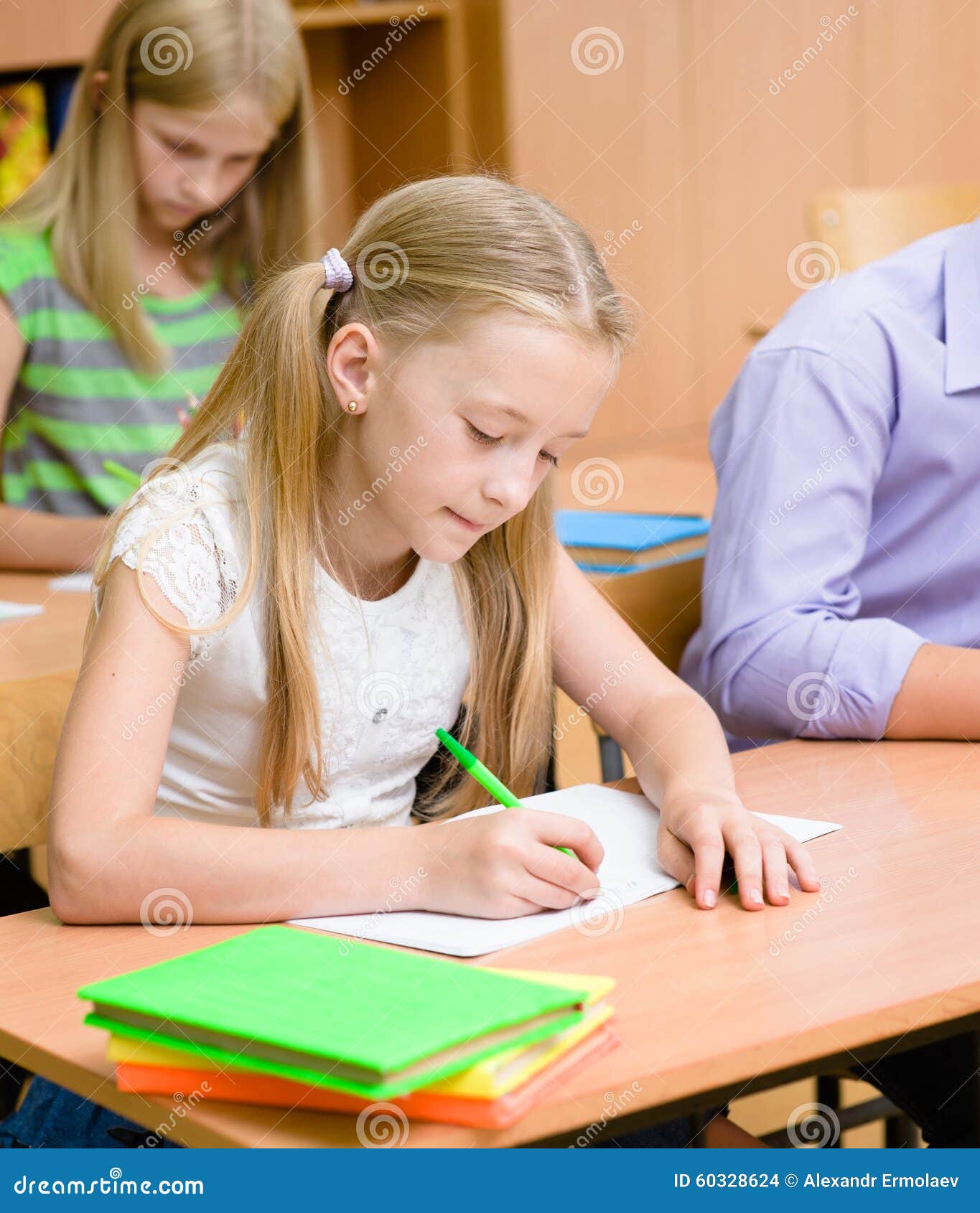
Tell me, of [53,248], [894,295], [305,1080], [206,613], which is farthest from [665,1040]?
[53,248]

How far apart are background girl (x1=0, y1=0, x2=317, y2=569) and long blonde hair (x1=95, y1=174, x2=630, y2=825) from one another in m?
0.91

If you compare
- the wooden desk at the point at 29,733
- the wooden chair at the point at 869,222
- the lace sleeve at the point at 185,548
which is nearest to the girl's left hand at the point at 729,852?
the lace sleeve at the point at 185,548

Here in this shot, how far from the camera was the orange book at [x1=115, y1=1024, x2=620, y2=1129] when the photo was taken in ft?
2.00

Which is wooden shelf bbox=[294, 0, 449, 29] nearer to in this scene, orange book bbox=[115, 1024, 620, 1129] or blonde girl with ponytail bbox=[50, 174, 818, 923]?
blonde girl with ponytail bbox=[50, 174, 818, 923]

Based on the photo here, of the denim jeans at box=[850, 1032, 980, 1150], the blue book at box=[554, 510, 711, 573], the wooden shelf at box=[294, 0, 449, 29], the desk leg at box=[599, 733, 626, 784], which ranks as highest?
the wooden shelf at box=[294, 0, 449, 29]

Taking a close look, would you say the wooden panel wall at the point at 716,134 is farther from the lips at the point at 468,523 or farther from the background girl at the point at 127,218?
the lips at the point at 468,523

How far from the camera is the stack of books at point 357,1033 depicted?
604 millimetres

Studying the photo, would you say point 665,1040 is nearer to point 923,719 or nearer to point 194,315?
point 923,719

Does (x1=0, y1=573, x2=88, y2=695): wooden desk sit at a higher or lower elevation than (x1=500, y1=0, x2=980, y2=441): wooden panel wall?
lower

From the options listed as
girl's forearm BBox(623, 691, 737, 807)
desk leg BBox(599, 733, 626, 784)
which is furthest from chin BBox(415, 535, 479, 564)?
desk leg BBox(599, 733, 626, 784)

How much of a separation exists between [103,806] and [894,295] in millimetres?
883

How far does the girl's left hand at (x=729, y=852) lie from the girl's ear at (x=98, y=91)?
1.50 m

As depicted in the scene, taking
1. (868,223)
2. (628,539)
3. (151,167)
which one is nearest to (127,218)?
(151,167)

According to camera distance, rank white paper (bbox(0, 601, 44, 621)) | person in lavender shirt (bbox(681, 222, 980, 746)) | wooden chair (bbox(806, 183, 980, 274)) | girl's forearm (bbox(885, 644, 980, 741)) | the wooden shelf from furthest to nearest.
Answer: the wooden shelf, wooden chair (bbox(806, 183, 980, 274)), white paper (bbox(0, 601, 44, 621)), person in lavender shirt (bbox(681, 222, 980, 746)), girl's forearm (bbox(885, 644, 980, 741))
